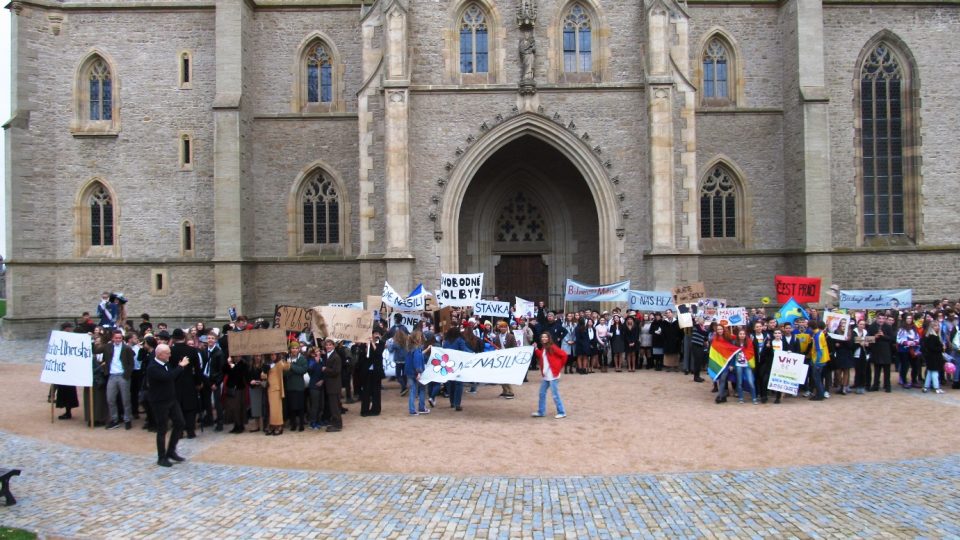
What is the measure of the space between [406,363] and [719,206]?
17.6 m

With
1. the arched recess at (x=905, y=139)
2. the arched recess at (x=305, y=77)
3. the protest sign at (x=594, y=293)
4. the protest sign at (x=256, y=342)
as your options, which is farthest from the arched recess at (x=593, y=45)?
the protest sign at (x=256, y=342)

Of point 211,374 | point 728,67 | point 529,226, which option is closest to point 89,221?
point 529,226

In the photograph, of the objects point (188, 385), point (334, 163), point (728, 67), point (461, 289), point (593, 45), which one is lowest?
point (188, 385)

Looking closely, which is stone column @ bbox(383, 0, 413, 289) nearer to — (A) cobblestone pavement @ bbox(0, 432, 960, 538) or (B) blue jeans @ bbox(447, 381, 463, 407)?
(B) blue jeans @ bbox(447, 381, 463, 407)

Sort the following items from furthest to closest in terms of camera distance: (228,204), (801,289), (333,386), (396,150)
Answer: (228,204) < (396,150) < (801,289) < (333,386)

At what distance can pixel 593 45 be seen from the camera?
23.8m

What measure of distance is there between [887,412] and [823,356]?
1.69 meters

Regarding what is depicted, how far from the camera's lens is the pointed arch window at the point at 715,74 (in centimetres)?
2700

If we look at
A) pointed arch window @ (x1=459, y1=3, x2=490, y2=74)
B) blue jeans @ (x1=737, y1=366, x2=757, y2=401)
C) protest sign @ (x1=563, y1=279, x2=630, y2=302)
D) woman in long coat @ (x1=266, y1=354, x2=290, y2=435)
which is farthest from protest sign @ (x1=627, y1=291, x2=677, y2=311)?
woman in long coat @ (x1=266, y1=354, x2=290, y2=435)

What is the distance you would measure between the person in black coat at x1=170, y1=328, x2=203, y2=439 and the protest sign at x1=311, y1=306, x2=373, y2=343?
7.85 feet

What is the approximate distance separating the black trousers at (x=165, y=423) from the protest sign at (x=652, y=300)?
12852 mm

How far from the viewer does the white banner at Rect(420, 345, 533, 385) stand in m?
13.4

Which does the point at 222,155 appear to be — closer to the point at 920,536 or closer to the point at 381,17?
the point at 381,17

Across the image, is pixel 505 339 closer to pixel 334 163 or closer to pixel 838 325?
pixel 838 325
